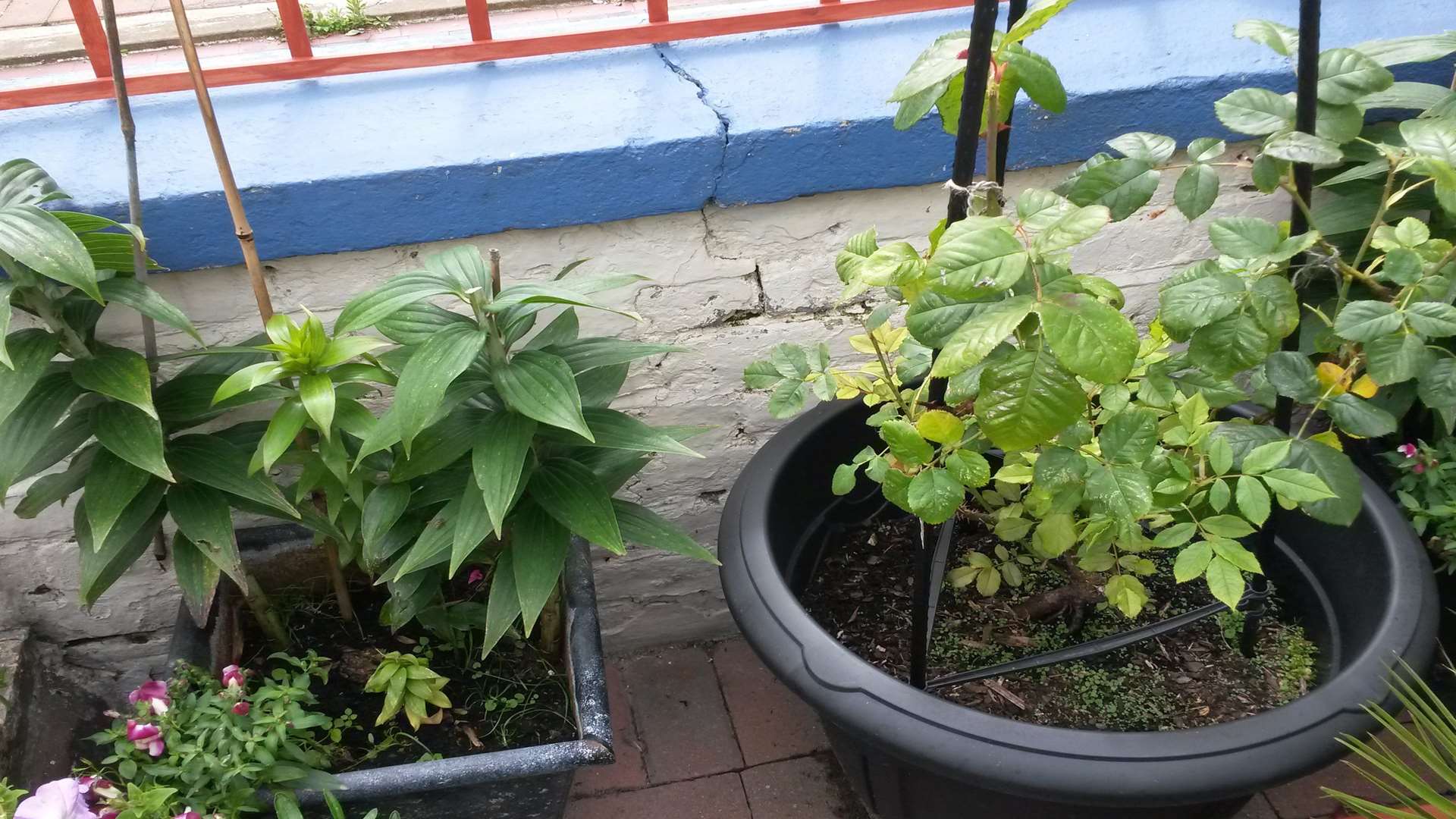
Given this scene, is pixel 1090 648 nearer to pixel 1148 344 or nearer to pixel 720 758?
pixel 1148 344

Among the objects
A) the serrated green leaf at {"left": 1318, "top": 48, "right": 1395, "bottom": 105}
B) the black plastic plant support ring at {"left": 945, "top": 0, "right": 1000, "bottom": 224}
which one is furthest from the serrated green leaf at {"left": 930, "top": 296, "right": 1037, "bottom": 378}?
the serrated green leaf at {"left": 1318, "top": 48, "right": 1395, "bottom": 105}

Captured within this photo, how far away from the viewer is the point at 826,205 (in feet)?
5.64

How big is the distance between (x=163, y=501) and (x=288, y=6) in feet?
2.57

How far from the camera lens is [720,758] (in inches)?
80.5

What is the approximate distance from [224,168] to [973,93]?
942mm

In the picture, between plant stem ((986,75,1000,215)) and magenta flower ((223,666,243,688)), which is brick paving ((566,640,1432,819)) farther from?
plant stem ((986,75,1000,215))

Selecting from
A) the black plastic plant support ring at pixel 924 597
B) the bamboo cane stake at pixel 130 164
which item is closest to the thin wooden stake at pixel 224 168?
the bamboo cane stake at pixel 130 164

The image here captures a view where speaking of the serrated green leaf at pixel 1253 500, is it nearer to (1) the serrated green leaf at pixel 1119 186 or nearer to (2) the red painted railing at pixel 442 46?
(1) the serrated green leaf at pixel 1119 186

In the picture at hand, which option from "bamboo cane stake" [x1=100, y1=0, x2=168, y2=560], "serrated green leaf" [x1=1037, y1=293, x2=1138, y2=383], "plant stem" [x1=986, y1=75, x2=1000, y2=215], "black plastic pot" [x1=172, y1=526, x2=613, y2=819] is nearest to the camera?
"serrated green leaf" [x1=1037, y1=293, x2=1138, y2=383]

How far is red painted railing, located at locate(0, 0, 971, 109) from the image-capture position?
5.29ft

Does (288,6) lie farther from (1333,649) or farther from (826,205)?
(1333,649)

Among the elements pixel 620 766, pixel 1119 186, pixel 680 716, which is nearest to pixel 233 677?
pixel 620 766

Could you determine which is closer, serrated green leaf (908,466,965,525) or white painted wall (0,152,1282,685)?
serrated green leaf (908,466,965,525)

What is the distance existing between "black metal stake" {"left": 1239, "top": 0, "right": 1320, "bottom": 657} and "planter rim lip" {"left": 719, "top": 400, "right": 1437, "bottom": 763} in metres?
0.19
